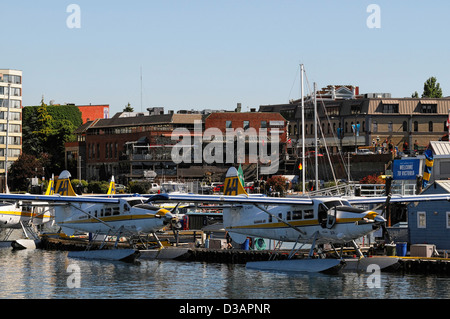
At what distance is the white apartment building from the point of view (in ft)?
394

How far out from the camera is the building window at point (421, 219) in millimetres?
43406

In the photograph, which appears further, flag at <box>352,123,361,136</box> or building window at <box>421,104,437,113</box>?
building window at <box>421,104,437,113</box>

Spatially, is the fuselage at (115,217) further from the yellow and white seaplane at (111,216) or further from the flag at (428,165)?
the flag at (428,165)

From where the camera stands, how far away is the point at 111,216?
1834 inches

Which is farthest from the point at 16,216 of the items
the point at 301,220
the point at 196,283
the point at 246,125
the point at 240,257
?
the point at 246,125

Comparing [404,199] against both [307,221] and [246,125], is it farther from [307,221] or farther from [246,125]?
[246,125]

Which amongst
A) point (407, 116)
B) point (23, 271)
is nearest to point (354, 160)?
point (407, 116)

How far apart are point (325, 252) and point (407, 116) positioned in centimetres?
7336

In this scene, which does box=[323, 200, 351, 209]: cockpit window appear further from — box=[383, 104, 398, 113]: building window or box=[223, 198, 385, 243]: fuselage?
box=[383, 104, 398, 113]: building window

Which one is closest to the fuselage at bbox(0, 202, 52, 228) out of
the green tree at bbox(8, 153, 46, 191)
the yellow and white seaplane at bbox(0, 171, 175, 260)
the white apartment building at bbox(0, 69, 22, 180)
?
the yellow and white seaplane at bbox(0, 171, 175, 260)

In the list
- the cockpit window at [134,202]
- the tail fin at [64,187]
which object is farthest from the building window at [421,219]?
the tail fin at [64,187]

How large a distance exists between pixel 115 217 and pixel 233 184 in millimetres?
6840

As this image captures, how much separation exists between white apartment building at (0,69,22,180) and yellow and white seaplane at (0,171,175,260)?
241 feet

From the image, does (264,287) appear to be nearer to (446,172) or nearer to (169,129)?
(446,172)
